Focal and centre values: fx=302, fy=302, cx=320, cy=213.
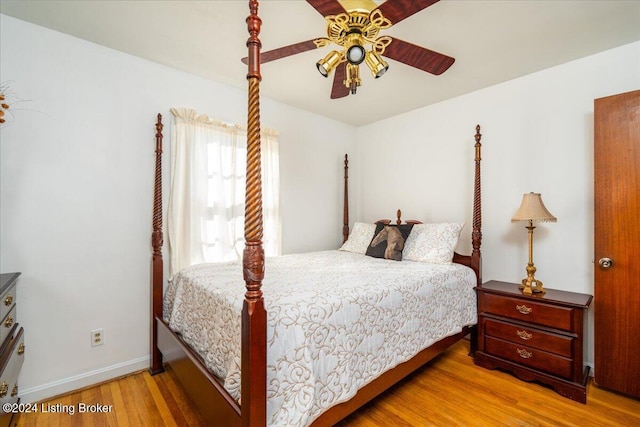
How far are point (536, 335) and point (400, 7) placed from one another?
7.57 ft

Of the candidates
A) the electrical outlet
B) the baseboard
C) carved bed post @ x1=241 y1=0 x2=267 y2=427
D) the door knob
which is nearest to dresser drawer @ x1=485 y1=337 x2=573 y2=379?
the door knob

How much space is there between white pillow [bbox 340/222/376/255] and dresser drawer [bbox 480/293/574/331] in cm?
124

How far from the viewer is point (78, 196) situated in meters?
2.13

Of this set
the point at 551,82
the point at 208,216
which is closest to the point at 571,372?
the point at 551,82

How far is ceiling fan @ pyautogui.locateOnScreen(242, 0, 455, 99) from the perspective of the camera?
1344mm

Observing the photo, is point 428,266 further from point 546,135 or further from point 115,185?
point 115,185

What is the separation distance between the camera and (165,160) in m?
2.53

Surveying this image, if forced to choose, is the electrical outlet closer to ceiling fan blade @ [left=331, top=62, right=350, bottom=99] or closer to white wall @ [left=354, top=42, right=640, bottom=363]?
ceiling fan blade @ [left=331, top=62, right=350, bottom=99]

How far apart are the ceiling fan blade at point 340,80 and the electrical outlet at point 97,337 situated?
2421 millimetres

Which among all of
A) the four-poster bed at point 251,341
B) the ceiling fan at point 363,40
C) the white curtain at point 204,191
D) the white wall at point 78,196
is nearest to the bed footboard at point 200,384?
the four-poster bed at point 251,341

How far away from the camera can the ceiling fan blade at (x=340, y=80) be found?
1.92 m

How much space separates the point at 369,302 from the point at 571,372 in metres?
1.53

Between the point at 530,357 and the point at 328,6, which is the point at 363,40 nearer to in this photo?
the point at 328,6

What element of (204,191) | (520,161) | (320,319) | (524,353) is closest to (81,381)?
(204,191)
